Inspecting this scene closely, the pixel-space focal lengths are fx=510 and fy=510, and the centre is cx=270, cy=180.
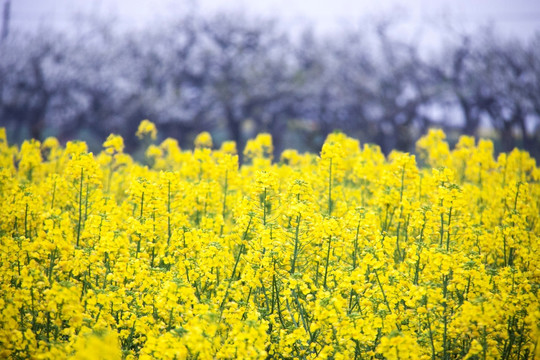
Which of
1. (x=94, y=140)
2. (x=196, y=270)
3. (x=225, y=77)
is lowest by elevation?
(x=196, y=270)

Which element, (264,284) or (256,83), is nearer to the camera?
(264,284)

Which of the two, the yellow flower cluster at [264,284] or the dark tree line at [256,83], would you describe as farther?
the dark tree line at [256,83]

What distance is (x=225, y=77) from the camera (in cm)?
3412

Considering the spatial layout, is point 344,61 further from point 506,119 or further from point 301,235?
point 301,235

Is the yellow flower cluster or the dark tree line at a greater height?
the dark tree line

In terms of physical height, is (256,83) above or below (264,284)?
above

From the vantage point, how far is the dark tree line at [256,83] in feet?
92.0

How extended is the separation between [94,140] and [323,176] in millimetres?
28763

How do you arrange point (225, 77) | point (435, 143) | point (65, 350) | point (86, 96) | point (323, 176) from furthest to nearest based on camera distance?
point (225, 77)
point (86, 96)
point (435, 143)
point (323, 176)
point (65, 350)

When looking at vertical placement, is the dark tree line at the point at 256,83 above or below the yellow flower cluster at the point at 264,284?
above

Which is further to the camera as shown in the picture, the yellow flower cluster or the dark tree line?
the dark tree line

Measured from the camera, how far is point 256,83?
33500 mm

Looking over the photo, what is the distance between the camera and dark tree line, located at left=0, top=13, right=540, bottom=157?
28.0 meters

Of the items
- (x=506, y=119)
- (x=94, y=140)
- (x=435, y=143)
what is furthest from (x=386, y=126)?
(x=435, y=143)
